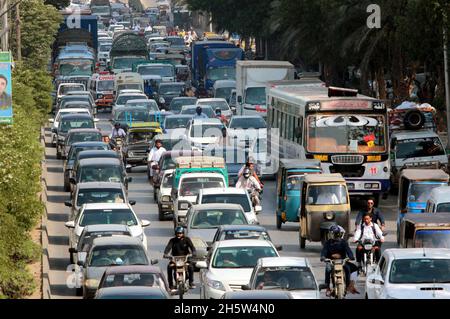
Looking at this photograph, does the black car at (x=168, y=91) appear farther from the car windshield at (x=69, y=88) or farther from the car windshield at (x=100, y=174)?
the car windshield at (x=100, y=174)

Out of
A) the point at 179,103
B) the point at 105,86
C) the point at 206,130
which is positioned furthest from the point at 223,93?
the point at 206,130

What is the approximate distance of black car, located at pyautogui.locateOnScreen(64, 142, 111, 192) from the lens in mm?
47781

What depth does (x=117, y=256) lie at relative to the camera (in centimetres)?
2816

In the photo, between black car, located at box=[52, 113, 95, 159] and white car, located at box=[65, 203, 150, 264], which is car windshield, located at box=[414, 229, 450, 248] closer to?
white car, located at box=[65, 203, 150, 264]

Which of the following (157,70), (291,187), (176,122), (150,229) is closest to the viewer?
(291,187)

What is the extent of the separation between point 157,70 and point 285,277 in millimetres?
69562

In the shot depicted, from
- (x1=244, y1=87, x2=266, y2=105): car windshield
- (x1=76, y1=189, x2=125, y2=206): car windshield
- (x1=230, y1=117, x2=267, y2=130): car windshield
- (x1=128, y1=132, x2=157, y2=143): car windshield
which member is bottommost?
(x1=244, y1=87, x2=266, y2=105): car windshield

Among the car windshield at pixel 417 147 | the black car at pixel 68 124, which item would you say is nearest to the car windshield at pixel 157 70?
the black car at pixel 68 124

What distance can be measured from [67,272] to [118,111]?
33206mm

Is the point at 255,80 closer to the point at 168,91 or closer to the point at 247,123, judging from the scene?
the point at 247,123

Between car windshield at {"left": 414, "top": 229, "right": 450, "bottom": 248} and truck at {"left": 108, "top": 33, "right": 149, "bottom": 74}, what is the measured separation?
76.1 m

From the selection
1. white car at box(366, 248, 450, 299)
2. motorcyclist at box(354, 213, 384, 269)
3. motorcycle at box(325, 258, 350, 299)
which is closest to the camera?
white car at box(366, 248, 450, 299)

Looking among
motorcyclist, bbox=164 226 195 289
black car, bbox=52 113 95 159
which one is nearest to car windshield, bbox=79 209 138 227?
motorcyclist, bbox=164 226 195 289
